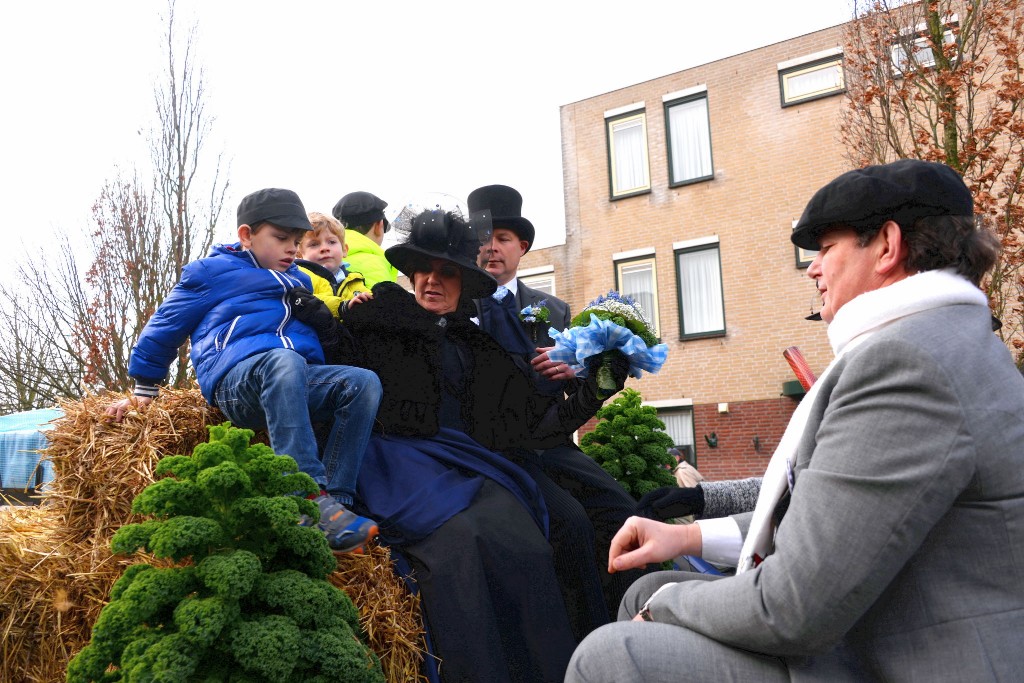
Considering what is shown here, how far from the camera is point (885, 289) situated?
1.99 m

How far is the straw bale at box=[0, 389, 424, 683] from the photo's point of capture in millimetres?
2777

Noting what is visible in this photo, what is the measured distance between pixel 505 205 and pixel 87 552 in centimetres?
312

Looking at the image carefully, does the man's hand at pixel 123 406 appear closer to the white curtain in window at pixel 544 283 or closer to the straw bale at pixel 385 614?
the straw bale at pixel 385 614

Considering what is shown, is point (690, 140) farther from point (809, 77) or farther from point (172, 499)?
point (172, 499)

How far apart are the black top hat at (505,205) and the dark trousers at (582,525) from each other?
5.26 ft

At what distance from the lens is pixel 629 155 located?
2173cm

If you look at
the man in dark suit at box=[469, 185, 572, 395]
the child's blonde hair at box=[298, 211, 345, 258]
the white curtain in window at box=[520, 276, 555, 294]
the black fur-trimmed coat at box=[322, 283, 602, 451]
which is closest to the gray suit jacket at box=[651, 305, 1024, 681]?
the black fur-trimmed coat at box=[322, 283, 602, 451]

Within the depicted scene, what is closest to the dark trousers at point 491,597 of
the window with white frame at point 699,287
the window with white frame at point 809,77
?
the window with white frame at point 699,287

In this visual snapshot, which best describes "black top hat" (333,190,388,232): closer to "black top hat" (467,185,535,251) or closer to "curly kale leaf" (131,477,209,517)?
"black top hat" (467,185,535,251)

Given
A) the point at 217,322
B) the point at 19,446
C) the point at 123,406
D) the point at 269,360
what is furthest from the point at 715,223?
the point at 123,406

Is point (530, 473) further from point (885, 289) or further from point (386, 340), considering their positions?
point (885, 289)

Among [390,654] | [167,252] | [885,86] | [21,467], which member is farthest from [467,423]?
[167,252]

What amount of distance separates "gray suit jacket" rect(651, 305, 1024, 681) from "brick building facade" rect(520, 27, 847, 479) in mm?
17182

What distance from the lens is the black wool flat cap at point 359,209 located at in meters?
5.26
